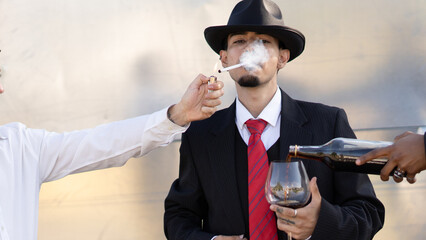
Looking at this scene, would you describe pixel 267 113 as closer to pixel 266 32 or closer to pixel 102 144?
pixel 266 32

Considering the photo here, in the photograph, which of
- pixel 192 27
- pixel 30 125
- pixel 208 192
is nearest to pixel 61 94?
pixel 30 125

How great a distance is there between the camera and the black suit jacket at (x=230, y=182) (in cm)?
241

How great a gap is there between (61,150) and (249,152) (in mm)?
833

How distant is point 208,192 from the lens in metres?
2.56

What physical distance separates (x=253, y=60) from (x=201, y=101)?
402mm

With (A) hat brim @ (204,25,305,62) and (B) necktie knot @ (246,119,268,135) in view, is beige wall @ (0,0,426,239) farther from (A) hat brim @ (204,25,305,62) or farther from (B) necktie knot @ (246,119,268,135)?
(B) necktie knot @ (246,119,268,135)

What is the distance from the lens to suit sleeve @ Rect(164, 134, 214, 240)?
2565 mm

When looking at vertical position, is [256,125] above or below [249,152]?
above

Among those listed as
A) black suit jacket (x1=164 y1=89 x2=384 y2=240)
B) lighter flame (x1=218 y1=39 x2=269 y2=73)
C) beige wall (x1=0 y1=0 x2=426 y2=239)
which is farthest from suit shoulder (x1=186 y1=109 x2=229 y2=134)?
beige wall (x1=0 y1=0 x2=426 y2=239)

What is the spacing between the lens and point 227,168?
8.32ft

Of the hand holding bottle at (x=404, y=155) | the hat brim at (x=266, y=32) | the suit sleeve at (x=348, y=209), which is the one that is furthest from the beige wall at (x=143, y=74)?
the hand holding bottle at (x=404, y=155)

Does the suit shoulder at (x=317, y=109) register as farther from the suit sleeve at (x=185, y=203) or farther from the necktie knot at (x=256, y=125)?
the suit sleeve at (x=185, y=203)

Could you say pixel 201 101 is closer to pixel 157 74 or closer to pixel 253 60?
pixel 253 60

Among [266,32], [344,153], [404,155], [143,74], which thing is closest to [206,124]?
[266,32]
